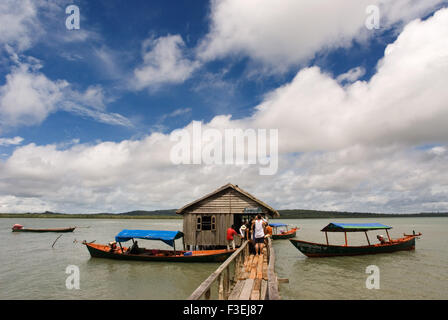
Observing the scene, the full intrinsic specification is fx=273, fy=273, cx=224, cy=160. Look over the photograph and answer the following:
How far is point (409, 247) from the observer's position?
1151 inches

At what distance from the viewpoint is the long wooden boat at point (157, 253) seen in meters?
20.7

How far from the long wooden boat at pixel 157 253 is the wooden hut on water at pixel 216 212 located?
1.34m

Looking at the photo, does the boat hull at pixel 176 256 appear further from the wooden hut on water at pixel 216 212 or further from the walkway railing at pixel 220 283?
the walkway railing at pixel 220 283

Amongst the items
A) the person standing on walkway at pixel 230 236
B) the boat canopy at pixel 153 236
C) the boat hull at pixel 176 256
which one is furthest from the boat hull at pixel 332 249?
the boat canopy at pixel 153 236

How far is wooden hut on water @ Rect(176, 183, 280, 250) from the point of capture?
72.8 ft

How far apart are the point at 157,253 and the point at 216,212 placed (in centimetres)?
603

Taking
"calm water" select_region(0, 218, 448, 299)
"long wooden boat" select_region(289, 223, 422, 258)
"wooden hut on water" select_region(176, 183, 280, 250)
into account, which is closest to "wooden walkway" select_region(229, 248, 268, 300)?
"calm water" select_region(0, 218, 448, 299)

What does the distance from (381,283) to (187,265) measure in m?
13.1

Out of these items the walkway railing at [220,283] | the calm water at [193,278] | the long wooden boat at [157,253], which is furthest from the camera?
the long wooden boat at [157,253]

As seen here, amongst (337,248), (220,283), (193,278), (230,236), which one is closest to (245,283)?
(220,283)

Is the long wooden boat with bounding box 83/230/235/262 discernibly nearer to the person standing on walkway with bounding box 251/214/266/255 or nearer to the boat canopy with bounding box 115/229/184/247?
the boat canopy with bounding box 115/229/184/247

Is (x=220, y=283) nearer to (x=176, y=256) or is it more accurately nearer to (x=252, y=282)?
(x=252, y=282)

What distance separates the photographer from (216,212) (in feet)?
73.4
